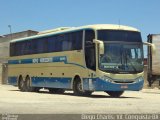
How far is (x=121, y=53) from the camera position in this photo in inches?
961

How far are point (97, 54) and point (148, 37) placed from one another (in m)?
16.9

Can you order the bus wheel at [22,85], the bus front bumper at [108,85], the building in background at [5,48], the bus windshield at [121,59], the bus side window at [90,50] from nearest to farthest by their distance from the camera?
the bus windshield at [121,59], the bus front bumper at [108,85], the bus side window at [90,50], the bus wheel at [22,85], the building in background at [5,48]

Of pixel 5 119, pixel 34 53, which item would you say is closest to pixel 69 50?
pixel 34 53

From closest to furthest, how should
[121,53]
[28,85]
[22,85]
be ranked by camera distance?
[121,53] → [28,85] → [22,85]

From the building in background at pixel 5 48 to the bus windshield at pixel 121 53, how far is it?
35287mm

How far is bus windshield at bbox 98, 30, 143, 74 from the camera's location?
2423 centimetres

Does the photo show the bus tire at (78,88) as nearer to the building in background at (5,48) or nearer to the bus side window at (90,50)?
the bus side window at (90,50)

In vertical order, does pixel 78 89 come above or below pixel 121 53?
below

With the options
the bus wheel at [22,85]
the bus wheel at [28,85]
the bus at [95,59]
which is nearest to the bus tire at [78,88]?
the bus at [95,59]

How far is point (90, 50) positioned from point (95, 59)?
2.42 feet

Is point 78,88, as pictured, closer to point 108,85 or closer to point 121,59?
point 108,85

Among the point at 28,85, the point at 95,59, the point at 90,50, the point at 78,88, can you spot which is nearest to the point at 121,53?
the point at 95,59

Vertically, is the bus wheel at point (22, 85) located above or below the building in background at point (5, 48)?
below

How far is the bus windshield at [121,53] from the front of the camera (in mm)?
24234
